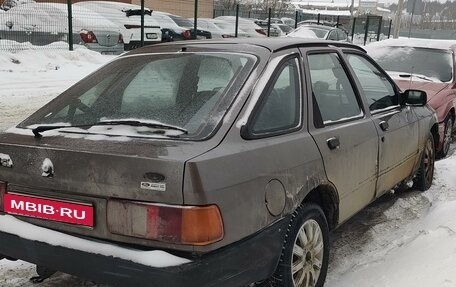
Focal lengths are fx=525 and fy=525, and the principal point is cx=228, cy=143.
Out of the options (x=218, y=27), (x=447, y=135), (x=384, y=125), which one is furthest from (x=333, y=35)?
(x=384, y=125)

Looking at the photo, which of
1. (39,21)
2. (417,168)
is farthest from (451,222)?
(39,21)

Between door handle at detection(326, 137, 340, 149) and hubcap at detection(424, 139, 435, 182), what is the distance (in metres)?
2.26

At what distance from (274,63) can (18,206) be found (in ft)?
5.29

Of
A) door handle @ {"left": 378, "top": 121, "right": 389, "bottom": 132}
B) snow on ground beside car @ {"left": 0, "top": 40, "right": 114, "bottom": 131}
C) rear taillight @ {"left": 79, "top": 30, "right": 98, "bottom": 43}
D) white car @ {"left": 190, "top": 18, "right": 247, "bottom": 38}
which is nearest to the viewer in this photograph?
door handle @ {"left": 378, "top": 121, "right": 389, "bottom": 132}

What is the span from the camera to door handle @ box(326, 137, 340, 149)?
128 inches

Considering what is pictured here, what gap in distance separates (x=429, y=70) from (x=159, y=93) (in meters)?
5.84

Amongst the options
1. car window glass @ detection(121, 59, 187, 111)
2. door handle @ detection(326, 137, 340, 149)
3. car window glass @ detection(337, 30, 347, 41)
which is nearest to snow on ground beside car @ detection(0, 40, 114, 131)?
car window glass @ detection(121, 59, 187, 111)

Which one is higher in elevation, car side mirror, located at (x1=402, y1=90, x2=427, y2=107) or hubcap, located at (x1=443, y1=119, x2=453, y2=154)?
car side mirror, located at (x1=402, y1=90, x2=427, y2=107)

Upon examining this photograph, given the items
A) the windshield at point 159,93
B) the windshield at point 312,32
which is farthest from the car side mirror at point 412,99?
the windshield at point 312,32

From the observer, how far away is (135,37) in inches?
645

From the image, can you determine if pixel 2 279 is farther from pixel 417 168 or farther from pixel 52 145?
pixel 417 168

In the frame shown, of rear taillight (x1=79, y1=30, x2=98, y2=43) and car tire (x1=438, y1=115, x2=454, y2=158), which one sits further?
rear taillight (x1=79, y1=30, x2=98, y2=43)

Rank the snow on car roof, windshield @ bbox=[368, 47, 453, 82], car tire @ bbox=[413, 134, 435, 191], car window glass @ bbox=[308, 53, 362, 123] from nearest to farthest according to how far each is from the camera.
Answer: car window glass @ bbox=[308, 53, 362, 123] < car tire @ bbox=[413, 134, 435, 191] < windshield @ bbox=[368, 47, 453, 82] < the snow on car roof

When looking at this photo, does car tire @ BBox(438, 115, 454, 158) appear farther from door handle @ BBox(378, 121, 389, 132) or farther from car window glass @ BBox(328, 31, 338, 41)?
car window glass @ BBox(328, 31, 338, 41)
